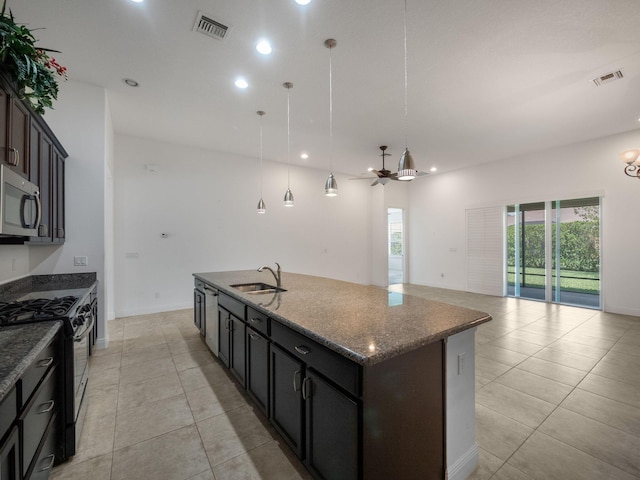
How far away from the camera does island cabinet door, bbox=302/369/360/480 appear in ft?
3.98

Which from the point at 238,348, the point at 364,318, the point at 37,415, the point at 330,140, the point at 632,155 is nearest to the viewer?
the point at 37,415

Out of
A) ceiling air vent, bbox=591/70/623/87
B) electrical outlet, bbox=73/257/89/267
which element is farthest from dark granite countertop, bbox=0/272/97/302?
ceiling air vent, bbox=591/70/623/87

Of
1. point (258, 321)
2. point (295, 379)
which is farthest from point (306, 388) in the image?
point (258, 321)

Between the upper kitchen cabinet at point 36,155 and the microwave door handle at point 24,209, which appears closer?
the upper kitchen cabinet at point 36,155

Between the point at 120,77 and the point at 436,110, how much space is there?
4096 millimetres

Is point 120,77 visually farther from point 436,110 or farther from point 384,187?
point 384,187

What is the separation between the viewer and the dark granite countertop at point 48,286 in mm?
2389

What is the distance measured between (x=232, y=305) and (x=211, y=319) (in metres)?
0.85

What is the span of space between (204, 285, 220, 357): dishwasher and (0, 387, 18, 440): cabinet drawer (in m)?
1.90

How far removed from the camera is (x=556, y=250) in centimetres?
594

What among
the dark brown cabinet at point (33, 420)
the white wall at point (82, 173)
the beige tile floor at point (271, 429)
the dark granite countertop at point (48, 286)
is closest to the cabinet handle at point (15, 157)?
the dark granite countertop at point (48, 286)

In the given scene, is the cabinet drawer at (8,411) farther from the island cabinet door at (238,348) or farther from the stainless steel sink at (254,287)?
the stainless steel sink at (254,287)

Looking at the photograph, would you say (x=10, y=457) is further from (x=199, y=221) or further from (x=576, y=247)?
(x=576, y=247)

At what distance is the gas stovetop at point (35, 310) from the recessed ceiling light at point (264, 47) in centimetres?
272
